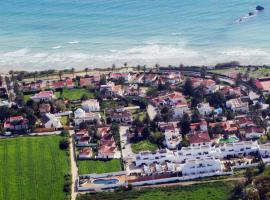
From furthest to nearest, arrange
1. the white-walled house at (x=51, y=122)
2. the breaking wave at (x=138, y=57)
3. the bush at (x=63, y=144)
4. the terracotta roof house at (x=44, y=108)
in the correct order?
1. the breaking wave at (x=138, y=57)
2. the terracotta roof house at (x=44, y=108)
3. the white-walled house at (x=51, y=122)
4. the bush at (x=63, y=144)

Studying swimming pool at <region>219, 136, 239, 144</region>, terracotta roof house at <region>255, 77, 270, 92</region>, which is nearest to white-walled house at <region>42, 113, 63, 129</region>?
swimming pool at <region>219, 136, 239, 144</region>

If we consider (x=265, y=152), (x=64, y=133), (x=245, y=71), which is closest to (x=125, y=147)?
(x=64, y=133)

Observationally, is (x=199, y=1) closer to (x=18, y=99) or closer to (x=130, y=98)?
(x=130, y=98)

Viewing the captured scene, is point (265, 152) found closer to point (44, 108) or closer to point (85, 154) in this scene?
point (85, 154)

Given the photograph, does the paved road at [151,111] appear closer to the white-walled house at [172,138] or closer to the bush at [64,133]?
the white-walled house at [172,138]

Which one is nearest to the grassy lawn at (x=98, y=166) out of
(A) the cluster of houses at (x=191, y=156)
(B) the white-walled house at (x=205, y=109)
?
(A) the cluster of houses at (x=191, y=156)

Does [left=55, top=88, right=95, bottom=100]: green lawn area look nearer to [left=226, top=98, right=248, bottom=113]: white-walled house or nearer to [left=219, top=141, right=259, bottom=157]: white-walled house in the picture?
[left=226, top=98, right=248, bottom=113]: white-walled house
